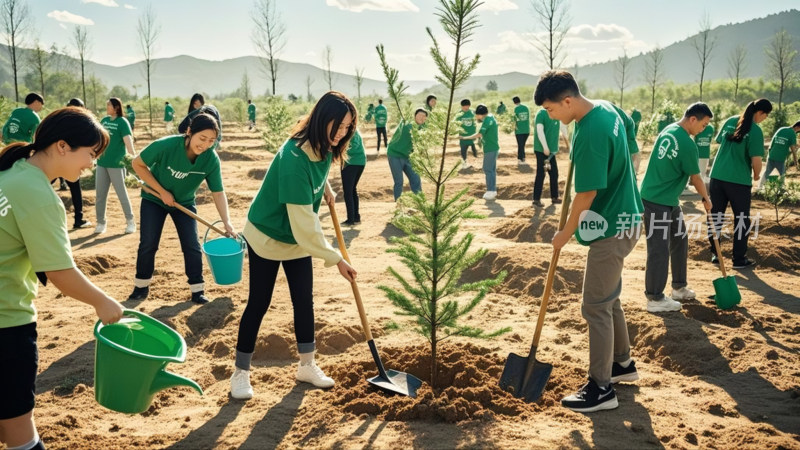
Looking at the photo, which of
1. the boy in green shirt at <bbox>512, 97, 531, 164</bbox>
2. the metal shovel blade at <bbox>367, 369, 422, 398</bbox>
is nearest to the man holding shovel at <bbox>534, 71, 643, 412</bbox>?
the metal shovel blade at <bbox>367, 369, 422, 398</bbox>

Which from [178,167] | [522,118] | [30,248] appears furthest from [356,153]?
[522,118]

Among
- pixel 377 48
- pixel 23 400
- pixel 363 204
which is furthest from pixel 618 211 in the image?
pixel 363 204

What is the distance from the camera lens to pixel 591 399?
3.84 meters

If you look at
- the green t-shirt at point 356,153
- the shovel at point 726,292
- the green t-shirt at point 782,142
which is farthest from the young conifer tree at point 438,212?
the green t-shirt at point 782,142

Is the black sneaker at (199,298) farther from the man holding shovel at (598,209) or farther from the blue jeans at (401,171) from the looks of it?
the blue jeans at (401,171)

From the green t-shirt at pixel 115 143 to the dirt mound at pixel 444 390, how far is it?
582 centimetres

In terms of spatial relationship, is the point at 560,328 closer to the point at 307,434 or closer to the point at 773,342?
the point at 773,342

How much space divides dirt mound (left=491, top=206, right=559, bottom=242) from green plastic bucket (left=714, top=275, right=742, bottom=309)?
2.95 metres

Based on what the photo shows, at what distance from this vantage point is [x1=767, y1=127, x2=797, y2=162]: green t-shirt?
10336 mm

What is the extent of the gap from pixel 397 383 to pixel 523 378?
2.83 feet

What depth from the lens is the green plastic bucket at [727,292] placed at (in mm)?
5750

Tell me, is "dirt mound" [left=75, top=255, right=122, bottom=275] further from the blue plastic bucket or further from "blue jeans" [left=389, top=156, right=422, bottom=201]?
"blue jeans" [left=389, top=156, right=422, bottom=201]

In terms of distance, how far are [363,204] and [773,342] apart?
26.9 feet

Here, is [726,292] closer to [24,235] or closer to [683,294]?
[683,294]
